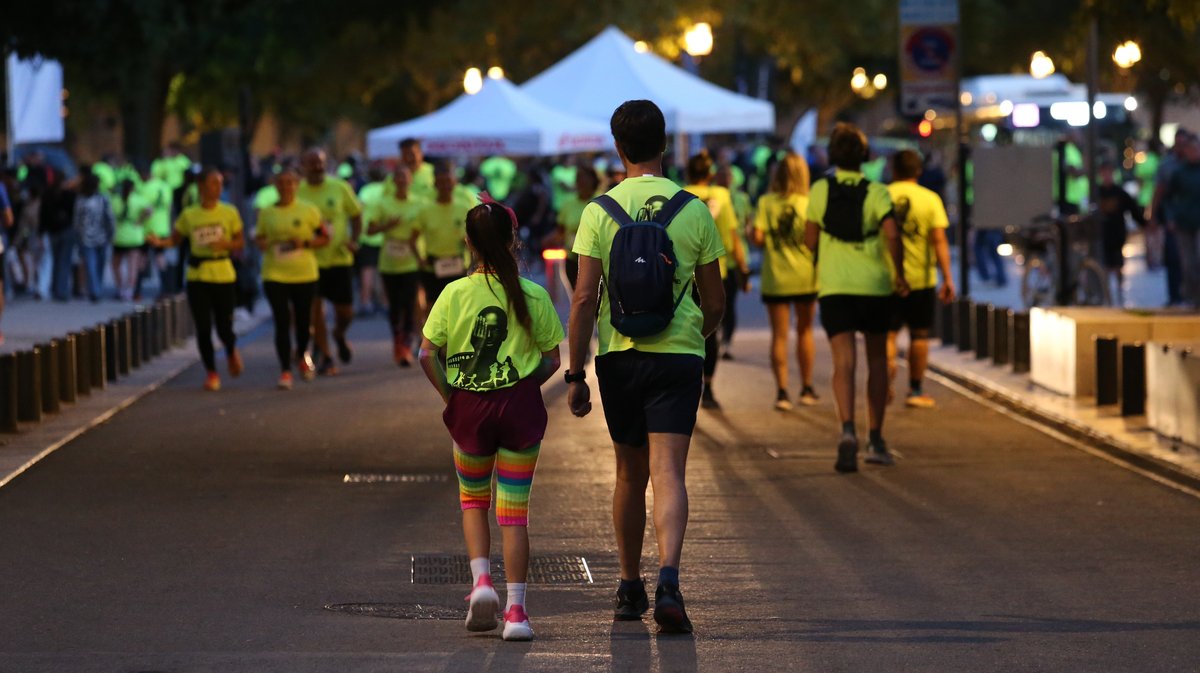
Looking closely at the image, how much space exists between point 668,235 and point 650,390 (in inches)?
20.4

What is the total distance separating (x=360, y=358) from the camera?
20.5 metres

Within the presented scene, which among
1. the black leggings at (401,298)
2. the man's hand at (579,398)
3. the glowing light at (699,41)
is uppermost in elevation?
the glowing light at (699,41)

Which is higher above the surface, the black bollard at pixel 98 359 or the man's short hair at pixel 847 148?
the man's short hair at pixel 847 148

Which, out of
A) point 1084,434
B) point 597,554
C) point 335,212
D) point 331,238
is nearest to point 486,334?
point 597,554

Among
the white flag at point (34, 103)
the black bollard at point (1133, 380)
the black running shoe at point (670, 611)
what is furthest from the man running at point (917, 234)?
the white flag at point (34, 103)

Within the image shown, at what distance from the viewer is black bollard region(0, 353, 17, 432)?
14.1 m

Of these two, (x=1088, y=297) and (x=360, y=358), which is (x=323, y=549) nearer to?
(x=360, y=358)

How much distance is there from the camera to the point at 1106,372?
14.9m

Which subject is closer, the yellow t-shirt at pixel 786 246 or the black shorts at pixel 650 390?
the black shorts at pixel 650 390

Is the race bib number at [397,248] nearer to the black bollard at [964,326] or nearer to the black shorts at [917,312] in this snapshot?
the black bollard at [964,326]

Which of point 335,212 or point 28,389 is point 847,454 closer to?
point 28,389

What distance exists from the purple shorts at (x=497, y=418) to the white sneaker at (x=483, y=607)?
1.44ft

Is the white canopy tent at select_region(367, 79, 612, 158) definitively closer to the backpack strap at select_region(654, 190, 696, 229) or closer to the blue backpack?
the backpack strap at select_region(654, 190, 696, 229)

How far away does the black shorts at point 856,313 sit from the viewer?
40.3 feet
